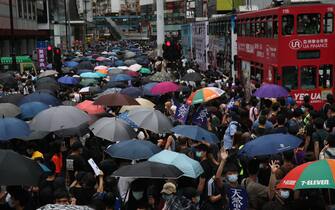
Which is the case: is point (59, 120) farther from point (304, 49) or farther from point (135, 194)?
point (304, 49)

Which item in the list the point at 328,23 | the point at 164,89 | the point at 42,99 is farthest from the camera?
the point at 328,23

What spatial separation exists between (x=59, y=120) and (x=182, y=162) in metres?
4.08

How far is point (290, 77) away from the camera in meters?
18.1

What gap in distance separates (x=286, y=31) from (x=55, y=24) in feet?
212

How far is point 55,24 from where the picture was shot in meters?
79.4

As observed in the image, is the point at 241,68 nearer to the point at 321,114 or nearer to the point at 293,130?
the point at 321,114

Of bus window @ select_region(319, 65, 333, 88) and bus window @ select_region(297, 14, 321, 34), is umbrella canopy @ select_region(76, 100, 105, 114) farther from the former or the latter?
bus window @ select_region(319, 65, 333, 88)

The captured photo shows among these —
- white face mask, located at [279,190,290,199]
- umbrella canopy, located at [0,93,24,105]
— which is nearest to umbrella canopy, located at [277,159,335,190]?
white face mask, located at [279,190,290,199]

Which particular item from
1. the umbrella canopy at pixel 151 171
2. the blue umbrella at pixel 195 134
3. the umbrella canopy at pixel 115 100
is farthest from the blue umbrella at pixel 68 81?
the umbrella canopy at pixel 151 171

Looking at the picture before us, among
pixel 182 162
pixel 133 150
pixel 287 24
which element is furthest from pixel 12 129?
pixel 287 24

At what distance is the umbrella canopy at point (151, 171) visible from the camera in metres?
7.25

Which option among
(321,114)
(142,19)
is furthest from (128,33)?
(321,114)

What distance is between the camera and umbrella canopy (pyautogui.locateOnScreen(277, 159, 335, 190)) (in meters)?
6.23

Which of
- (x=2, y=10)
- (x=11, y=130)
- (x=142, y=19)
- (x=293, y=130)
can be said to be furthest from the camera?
(x=142, y=19)
